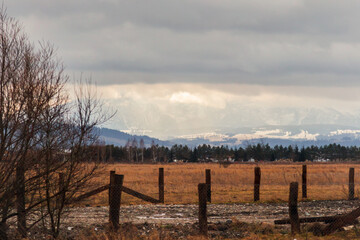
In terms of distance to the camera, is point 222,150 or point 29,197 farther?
point 222,150

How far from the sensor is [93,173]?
12859mm

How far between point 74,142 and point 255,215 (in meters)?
9.60

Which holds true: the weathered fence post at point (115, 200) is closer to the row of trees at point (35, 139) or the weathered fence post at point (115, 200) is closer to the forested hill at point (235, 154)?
the row of trees at point (35, 139)

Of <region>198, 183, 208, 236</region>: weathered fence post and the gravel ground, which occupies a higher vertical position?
<region>198, 183, 208, 236</region>: weathered fence post

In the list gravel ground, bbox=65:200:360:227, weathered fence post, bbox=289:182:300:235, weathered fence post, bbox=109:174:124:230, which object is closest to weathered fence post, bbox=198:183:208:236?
weathered fence post, bbox=109:174:124:230

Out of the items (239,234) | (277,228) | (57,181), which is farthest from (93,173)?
(277,228)

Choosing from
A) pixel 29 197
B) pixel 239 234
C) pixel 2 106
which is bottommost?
pixel 239 234

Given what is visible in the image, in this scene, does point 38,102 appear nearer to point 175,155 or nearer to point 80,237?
point 80,237

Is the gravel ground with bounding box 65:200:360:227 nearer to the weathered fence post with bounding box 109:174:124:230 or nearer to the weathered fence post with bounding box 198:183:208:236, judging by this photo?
the weathered fence post with bounding box 109:174:124:230

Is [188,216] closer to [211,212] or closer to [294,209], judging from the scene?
[211,212]

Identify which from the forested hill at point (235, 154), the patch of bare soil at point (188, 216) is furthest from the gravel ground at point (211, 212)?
the forested hill at point (235, 154)

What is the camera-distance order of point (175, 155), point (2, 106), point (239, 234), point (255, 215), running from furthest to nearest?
1. point (175, 155)
2. point (255, 215)
3. point (239, 234)
4. point (2, 106)

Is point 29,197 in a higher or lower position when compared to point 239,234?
higher

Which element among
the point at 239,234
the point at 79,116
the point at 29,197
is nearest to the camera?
the point at 79,116
